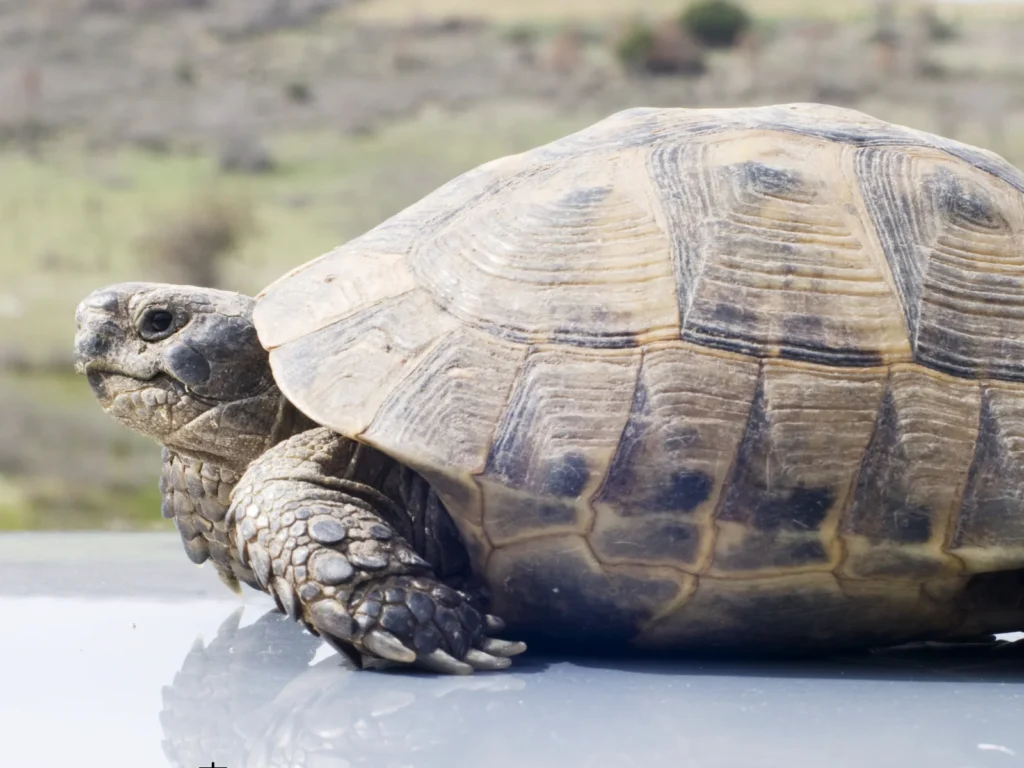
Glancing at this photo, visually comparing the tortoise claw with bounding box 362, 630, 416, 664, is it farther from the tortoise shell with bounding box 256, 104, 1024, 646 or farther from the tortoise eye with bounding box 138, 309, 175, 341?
the tortoise eye with bounding box 138, 309, 175, 341

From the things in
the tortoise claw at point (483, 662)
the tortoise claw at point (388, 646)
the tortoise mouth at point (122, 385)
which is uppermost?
the tortoise mouth at point (122, 385)

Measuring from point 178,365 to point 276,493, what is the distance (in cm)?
52

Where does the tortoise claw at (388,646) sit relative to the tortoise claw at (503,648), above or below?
above

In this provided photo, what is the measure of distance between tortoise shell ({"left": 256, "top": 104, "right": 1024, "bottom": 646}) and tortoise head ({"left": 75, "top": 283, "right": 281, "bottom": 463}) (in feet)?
0.67

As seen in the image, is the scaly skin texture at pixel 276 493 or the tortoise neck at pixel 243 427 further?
the tortoise neck at pixel 243 427

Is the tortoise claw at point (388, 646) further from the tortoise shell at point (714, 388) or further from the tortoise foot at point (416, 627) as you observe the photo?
the tortoise shell at point (714, 388)

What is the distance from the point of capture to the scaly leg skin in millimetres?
2205

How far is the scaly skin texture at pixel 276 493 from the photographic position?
2223 mm

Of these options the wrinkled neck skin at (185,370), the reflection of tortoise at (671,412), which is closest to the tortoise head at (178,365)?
the wrinkled neck skin at (185,370)

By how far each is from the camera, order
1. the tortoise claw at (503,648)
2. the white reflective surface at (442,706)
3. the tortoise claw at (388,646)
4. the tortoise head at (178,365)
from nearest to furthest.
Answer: the white reflective surface at (442,706)
the tortoise claw at (388,646)
the tortoise claw at (503,648)
the tortoise head at (178,365)

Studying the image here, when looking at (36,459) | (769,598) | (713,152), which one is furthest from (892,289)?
(36,459)

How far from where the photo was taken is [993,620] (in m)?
2.51

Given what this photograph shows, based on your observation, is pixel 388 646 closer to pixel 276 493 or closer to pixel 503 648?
pixel 503 648

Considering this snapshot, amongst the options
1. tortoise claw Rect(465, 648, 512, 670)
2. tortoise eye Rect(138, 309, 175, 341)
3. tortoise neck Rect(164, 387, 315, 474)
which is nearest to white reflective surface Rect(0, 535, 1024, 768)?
tortoise claw Rect(465, 648, 512, 670)
